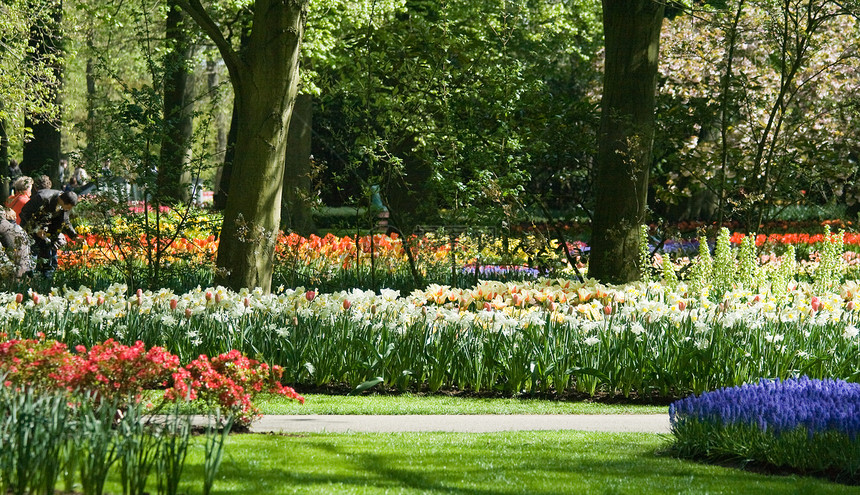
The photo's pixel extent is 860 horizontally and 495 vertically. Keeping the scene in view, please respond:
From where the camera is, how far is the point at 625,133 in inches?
436

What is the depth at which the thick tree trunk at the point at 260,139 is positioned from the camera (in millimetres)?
9234

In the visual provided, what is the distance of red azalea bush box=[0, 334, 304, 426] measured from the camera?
16.1 feet

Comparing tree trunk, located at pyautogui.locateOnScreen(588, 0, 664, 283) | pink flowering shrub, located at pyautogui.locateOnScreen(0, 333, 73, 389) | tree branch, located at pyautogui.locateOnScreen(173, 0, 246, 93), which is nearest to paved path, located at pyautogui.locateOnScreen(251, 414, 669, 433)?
pink flowering shrub, located at pyautogui.locateOnScreen(0, 333, 73, 389)

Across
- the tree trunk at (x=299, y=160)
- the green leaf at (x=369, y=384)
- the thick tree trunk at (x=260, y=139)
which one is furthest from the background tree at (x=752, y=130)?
the tree trunk at (x=299, y=160)

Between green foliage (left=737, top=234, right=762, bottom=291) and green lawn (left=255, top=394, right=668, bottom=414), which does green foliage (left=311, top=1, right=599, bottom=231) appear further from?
green lawn (left=255, top=394, right=668, bottom=414)

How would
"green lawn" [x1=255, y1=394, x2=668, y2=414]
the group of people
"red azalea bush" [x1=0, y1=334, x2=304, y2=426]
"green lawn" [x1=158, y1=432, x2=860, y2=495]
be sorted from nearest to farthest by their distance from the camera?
1. "green lawn" [x1=158, y1=432, x2=860, y2=495]
2. "red azalea bush" [x1=0, y1=334, x2=304, y2=426]
3. "green lawn" [x1=255, y1=394, x2=668, y2=414]
4. the group of people

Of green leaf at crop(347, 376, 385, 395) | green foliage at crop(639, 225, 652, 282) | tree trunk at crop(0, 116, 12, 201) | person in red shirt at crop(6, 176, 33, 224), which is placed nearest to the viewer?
green leaf at crop(347, 376, 385, 395)

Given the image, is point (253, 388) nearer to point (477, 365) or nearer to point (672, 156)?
point (477, 365)

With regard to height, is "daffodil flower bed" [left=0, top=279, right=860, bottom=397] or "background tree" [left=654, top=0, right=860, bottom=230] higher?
"background tree" [left=654, top=0, right=860, bottom=230]

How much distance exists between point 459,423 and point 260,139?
12.9 ft

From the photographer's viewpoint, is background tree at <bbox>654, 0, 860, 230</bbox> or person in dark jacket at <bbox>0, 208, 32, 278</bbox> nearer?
person in dark jacket at <bbox>0, 208, 32, 278</bbox>

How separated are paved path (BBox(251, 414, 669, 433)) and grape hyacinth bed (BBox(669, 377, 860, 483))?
0.78 m

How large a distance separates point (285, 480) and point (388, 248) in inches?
370

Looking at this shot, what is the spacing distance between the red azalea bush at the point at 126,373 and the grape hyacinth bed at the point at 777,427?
2.21 m
